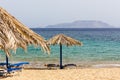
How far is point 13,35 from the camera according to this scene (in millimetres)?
6707

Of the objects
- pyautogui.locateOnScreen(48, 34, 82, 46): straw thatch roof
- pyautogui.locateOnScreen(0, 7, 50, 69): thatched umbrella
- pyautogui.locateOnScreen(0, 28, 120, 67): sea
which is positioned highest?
pyautogui.locateOnScreen(0, 7, 50, 69): thatched umbrella

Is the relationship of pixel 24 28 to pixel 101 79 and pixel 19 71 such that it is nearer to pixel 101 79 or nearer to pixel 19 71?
pixel 101 79

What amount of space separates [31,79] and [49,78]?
31.0 inches

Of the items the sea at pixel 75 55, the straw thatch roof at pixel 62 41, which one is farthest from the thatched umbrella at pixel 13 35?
the straw thatch roof at pixel 62 41

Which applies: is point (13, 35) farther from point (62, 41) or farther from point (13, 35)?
point (62, 41)

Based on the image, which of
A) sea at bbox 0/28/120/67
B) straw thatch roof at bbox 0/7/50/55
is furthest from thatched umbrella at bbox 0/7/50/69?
sea at bbox 0/28/120/67

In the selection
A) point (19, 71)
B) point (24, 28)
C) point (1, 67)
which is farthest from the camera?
point (1, 67)

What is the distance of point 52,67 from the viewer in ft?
57.1

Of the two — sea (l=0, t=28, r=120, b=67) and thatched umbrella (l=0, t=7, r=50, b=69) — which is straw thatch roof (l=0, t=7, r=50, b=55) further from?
sea (l=0, t=28, r=120, b=67)

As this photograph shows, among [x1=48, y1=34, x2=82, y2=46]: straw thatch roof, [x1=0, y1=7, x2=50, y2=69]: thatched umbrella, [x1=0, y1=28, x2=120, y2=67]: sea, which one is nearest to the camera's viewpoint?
[x1=0, y1=7, x2=50, y2=69]: thatched umbrella

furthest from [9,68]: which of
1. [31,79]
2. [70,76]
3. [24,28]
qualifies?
[24,28]

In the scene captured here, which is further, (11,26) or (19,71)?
(19,71)

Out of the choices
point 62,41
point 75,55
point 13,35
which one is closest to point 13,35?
point 13,35

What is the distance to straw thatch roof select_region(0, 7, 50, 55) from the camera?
654 cm
